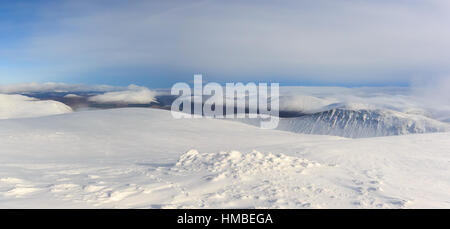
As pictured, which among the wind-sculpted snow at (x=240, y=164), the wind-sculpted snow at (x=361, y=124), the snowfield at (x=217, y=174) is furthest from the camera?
the wind-sculpted snow at (x=361, y=124)

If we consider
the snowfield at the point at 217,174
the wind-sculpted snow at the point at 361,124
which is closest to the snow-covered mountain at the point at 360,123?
the wind-sculpted snow at the point at 361,124

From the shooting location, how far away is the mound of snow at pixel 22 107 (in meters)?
79.7

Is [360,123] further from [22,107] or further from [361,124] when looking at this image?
[22,107]

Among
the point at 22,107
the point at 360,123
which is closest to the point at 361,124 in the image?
the point at 360,123

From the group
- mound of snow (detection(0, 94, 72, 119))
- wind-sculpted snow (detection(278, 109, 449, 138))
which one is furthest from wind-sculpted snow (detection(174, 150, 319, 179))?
wind-sculpted snow (detection(278, 109, 449, 138))

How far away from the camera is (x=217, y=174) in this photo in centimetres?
775

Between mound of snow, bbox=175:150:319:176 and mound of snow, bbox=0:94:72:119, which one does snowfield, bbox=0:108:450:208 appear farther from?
mound of snow, bbox=0:94:72:119

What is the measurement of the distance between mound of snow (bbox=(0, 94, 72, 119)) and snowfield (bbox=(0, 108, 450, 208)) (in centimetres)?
8031

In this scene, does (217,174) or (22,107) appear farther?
(22,107)

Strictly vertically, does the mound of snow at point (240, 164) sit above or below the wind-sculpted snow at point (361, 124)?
above

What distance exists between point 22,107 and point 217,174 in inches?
3891

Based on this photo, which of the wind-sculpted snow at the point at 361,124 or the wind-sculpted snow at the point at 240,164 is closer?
the wind-sculpted snow at the point at 240,164

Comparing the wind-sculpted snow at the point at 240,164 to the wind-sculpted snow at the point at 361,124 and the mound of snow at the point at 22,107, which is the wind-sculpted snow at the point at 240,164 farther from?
the wind-sculpted snow at the point at 361,124

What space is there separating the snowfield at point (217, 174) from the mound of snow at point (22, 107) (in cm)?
8031
